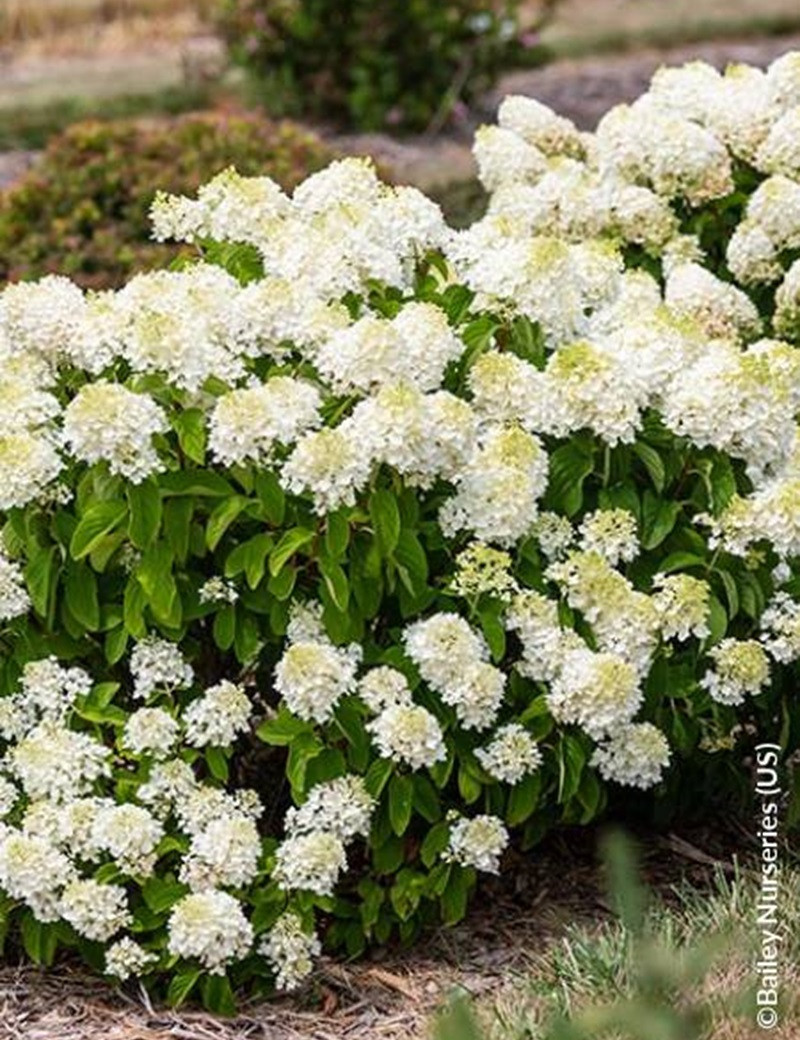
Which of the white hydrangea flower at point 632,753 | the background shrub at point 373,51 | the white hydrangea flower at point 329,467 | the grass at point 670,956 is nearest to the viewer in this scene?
the grass at point 670,956

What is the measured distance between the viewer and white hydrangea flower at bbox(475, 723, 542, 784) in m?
4.25

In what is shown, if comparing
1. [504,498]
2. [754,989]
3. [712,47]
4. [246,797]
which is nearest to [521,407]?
[504,498]

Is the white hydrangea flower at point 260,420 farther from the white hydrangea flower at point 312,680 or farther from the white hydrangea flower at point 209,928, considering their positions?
the white hydrangea flower at point 209,928

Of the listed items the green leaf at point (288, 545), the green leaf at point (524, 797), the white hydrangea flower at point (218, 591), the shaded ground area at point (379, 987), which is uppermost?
the green leaf at point (288, 545)

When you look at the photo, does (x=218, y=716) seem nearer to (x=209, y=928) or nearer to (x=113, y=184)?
(x=209, y=928)

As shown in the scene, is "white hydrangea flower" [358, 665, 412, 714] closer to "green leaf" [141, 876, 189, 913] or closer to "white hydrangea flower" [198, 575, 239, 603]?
"white hydrangea flower" [198, 575, 239, 603]

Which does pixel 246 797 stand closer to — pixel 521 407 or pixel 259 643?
pixel 259 643

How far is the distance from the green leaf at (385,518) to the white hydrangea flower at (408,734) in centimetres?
30

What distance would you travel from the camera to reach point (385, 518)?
13.5 feet

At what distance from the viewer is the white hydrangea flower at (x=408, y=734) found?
163 inches

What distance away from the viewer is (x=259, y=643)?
427cm

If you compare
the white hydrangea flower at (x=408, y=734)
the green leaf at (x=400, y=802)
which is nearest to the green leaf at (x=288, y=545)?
the white hydrangea flower at (x=408, y=734)

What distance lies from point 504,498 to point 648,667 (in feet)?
1.44

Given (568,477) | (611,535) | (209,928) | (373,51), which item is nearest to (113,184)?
(373,51)
